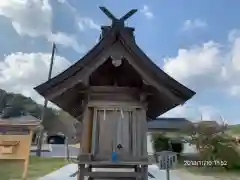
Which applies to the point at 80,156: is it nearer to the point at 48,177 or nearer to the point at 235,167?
the point at 48,177

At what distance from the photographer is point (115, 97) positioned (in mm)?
4172

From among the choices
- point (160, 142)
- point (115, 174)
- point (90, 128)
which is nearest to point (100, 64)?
point (90, 128)

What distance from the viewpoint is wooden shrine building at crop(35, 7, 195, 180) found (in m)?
3.94

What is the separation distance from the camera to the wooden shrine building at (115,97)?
3.94m

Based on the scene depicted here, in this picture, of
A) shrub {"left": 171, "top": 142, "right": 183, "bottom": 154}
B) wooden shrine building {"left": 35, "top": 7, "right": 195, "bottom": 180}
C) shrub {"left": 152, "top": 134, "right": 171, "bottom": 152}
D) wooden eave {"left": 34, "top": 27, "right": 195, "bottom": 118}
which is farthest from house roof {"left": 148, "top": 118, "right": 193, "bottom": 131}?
wooden eave {"left": 34, "top": 27, "right": 195, "bottom": 118}

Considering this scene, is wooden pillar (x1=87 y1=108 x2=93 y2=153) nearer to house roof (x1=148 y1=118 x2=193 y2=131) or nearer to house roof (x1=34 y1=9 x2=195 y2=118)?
house roof (x1=34 y1=9 x2=195 y2=118)

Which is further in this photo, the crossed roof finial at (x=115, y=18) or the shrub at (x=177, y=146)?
the shrub at (x=177, y=146)

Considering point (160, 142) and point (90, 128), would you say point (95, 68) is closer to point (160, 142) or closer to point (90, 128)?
point (90, 128)

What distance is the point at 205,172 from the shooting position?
16312 millimetres

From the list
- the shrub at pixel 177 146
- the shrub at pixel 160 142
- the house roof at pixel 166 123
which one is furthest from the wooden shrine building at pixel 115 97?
the house roof at pixel 166 123

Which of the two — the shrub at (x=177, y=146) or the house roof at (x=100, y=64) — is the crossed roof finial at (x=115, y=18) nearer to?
the house roof at (x=100, y=64)

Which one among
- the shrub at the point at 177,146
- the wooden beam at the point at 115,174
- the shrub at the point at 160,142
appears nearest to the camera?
the wooden beam at the point at 115,174

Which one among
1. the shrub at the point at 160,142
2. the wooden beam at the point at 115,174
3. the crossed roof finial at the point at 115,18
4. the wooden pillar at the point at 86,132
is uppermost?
the crossed roof finial at the point at 115,18

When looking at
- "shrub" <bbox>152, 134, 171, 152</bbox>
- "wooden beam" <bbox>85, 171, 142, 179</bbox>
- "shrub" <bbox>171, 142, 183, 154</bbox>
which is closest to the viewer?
"wooden beam" <bbox>85, 171, 142, 179</bbox>
